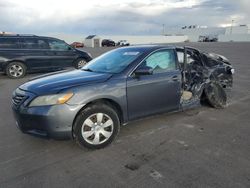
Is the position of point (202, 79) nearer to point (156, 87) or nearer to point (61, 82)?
point (156, 87)

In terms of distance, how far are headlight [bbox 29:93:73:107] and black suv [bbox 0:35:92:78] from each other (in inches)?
284

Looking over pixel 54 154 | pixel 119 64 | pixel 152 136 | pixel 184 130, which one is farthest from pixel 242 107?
pixel 54 154

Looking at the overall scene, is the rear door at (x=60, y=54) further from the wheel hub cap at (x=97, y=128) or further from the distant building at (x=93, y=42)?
the distant building at (x=93, y=42)

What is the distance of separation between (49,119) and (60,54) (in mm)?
8842

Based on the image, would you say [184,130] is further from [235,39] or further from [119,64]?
[235,39]

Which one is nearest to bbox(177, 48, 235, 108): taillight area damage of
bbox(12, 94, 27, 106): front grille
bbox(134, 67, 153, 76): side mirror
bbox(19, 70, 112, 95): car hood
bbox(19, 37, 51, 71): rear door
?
bbox(134, 67, 153, 76): side mirror

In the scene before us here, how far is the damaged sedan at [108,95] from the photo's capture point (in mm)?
3723

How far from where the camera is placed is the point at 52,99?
370 centimetres

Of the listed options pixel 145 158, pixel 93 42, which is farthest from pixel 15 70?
pixel 93 42

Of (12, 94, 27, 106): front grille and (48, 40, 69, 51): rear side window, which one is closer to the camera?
(12, 94, 27, 106): front grille

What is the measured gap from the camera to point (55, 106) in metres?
3.67

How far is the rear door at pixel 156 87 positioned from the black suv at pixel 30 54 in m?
6.55

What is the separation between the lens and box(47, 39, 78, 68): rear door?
11.8 m

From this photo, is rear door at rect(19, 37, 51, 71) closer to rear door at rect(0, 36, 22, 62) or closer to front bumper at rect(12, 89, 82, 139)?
rear door at rect(0, 36, 22, 62)
